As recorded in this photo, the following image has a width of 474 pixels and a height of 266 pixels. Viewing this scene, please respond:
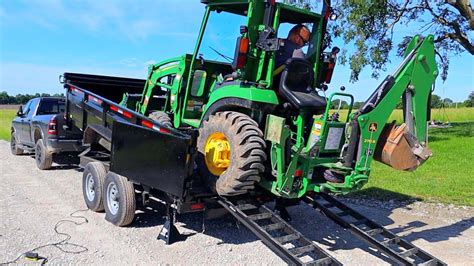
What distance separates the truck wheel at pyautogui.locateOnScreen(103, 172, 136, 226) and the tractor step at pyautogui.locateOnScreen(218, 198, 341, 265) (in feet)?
4.60

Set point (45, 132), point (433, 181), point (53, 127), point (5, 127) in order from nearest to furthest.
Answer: point (53, 127) → point (45, 132) → point (433, 181) → point (5, 127)

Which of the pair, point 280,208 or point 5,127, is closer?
point 280,208

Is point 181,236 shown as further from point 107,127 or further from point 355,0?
point 355,0

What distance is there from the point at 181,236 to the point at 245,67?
245cm

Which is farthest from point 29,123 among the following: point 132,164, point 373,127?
point 373,127

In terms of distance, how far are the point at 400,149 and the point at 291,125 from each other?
145 centimetres

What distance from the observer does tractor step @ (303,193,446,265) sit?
5137 millimetres

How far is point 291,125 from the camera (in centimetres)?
598

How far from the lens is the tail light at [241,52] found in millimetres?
5461

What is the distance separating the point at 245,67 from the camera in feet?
18.5

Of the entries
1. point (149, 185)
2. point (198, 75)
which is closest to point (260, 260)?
point (149, 185)

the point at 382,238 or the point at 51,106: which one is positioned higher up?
the point at 51,106

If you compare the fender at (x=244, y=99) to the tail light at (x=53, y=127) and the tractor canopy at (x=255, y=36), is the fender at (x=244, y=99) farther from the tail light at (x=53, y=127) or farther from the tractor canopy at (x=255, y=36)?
the tail light at (x=53, y=127)

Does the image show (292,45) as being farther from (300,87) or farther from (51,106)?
(51,106)
